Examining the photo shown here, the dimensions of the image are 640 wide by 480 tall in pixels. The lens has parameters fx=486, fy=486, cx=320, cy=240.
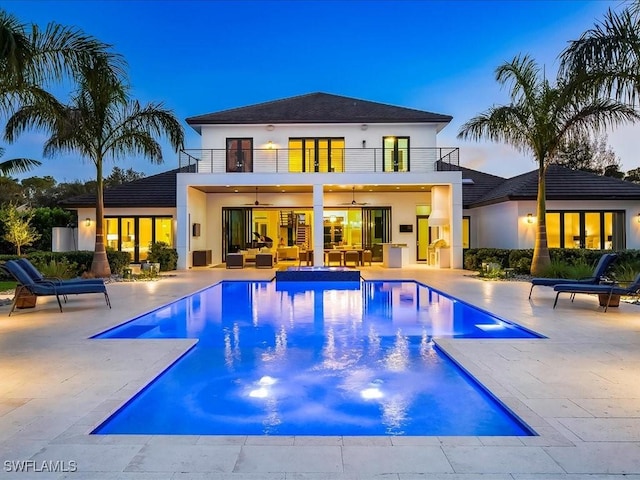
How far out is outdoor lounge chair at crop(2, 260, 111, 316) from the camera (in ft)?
29.8

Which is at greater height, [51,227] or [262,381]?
[51,227]

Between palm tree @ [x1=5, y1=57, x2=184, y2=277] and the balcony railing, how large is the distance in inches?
227

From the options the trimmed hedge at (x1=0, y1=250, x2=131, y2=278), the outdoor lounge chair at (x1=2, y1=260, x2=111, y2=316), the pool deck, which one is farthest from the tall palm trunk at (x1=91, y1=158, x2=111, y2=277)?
the pool deck

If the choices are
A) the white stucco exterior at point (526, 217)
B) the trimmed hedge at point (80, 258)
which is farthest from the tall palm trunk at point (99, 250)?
the white stucco exterior at point (526, 217)

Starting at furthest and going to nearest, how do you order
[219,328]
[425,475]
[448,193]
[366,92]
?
[366,92] < [448,193] < [219,328] < [425,475]

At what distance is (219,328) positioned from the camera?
848 cm

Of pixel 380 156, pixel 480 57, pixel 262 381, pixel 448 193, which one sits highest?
pixel 480 57

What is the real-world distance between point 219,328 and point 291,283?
23.7 ft

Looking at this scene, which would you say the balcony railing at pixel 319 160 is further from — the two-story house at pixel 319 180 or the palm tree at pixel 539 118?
the palm tree at pixel 539 118

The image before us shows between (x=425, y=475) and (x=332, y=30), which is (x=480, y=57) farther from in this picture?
(x=425, y=475)

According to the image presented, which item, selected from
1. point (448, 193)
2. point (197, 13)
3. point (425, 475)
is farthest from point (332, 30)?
point (425, 475)

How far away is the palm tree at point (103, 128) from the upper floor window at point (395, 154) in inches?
381

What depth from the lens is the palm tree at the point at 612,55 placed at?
986 cm

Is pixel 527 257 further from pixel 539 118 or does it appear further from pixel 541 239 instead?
pixel 539 118
